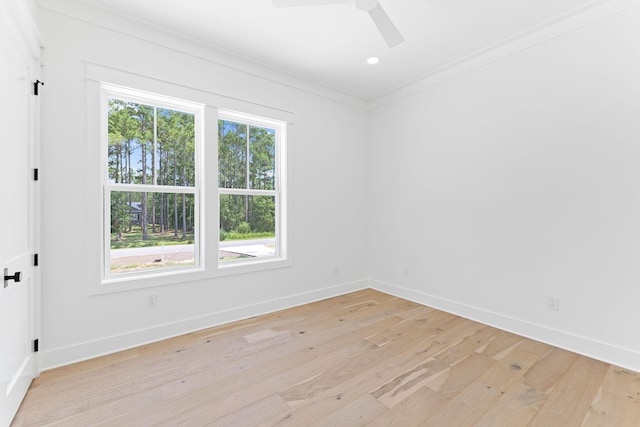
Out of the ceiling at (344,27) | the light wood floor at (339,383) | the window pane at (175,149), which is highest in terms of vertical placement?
the ceiling at (344,27)

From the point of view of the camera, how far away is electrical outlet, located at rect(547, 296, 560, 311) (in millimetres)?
2631

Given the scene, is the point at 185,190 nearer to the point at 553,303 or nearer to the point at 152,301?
the point at 152,301

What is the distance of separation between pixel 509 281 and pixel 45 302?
13.4 feet

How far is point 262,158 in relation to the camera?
358 centimetres

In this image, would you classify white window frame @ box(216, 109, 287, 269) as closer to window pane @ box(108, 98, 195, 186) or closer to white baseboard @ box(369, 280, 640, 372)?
window pane @ box(108, 98, 195, 186)

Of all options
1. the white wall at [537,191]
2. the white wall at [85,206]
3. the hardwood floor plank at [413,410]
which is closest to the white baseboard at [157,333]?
the white wall at [85,206]

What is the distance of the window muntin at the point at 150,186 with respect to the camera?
2619 mm

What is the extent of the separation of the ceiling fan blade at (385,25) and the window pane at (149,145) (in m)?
1.99

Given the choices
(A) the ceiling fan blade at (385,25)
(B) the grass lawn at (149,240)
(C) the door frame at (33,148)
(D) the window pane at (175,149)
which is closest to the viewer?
(C) the door frame at (33,148)

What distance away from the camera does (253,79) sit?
10.8 ft

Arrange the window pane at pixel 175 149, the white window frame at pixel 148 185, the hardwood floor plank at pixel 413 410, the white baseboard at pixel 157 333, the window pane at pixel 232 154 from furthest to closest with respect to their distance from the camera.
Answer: the window pane at pixel 232 154 < the window pane at pixel 175 149 < the white window frame at pixel 148 185 < the white baseboard at pixel 157 333 < the hardwood floor plank at pixel 413 410

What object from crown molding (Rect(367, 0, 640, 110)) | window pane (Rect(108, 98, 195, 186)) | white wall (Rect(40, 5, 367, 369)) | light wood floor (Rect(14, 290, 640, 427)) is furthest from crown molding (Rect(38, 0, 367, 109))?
light wood floor (Rect(14, 290, 640, 427))

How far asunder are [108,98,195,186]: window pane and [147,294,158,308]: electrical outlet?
3.51ft

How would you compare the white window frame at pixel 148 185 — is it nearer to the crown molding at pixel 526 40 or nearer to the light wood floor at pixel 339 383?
the light wood floor at pixel 339 383
